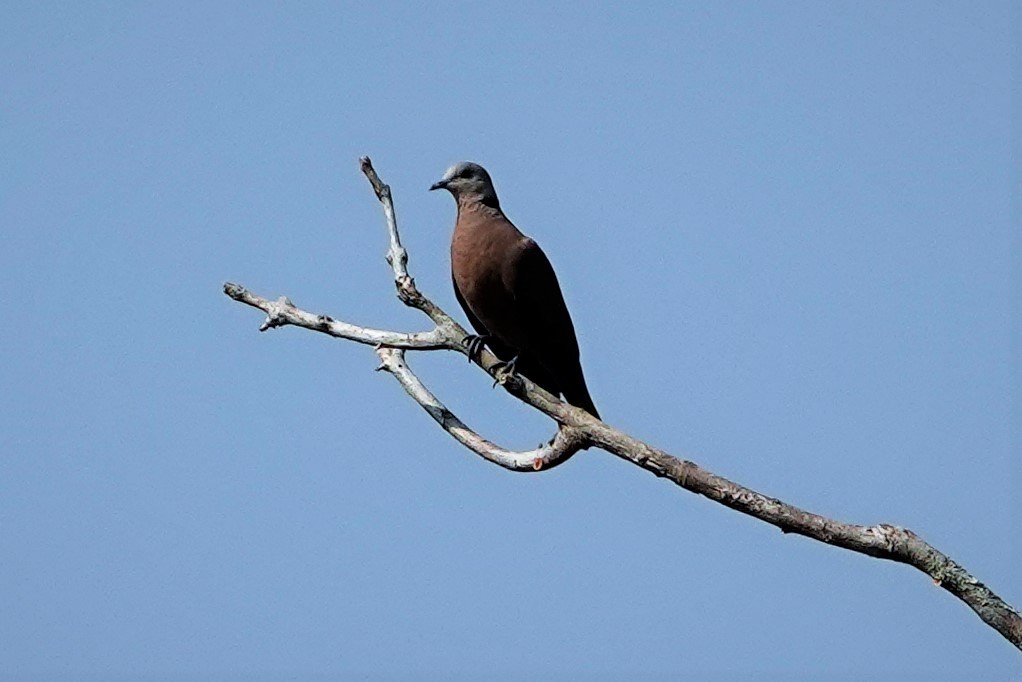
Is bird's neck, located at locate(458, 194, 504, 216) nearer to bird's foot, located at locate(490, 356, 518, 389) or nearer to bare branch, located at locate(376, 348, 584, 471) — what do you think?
bird's foot, located at locate(490, 356, 518, 389)

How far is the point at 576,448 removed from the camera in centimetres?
517

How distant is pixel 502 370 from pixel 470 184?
1450mm

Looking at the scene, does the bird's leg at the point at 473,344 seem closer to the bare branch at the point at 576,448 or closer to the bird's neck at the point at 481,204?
the bare branch at the point at 576,448

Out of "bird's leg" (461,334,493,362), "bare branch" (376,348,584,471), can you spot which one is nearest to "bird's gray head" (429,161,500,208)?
"bird's leg" (461,334,493,362)

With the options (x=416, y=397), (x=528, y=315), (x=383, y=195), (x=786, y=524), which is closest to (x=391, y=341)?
(x=416, y=397)

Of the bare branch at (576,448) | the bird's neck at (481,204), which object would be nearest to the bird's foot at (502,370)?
the bare branch at (576,448)

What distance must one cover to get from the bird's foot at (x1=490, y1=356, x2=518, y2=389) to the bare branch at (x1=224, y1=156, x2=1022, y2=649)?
15 millimetres

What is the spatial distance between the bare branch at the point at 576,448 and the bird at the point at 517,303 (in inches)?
16.0

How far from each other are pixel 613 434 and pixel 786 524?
723mm

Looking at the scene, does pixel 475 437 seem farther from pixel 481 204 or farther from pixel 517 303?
pixel 481 204

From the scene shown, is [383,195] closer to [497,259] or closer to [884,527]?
[497,259]

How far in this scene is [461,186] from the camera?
22.8ft

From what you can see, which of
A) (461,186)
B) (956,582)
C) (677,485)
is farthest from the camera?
(461,186)

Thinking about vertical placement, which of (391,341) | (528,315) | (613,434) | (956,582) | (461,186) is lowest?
(956,582)
